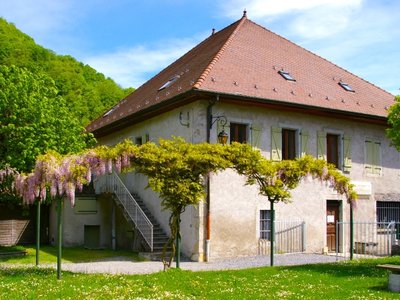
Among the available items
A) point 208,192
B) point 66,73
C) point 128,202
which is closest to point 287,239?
point 208,192

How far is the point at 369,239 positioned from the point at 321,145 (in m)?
4.45

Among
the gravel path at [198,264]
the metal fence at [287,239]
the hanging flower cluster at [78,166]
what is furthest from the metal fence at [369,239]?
the hanging flower cluster at [78,166]

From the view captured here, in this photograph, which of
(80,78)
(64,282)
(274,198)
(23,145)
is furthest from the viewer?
(80,78)

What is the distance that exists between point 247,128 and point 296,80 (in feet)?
12.9

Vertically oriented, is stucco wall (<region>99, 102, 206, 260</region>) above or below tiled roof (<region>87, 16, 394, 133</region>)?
below

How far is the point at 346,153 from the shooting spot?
→ 22.2 meters

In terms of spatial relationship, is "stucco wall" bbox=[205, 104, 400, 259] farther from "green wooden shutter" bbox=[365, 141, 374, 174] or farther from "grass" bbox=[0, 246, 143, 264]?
"grass" bbox=[0, 246, 143, 264]

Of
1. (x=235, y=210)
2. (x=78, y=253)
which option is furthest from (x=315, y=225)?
(x=78, y=253)

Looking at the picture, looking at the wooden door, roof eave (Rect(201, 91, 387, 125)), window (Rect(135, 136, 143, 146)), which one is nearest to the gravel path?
the wooden door

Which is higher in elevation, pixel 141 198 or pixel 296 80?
pixel 296 80

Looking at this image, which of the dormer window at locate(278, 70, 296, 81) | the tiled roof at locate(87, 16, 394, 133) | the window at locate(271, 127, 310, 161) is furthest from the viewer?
the dormer window at locate(278, 70, 296, 81)

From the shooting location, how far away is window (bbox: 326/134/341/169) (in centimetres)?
2216

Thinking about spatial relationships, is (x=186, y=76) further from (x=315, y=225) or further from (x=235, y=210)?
(x=315, y=225)

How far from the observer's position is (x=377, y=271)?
44.6 feet
